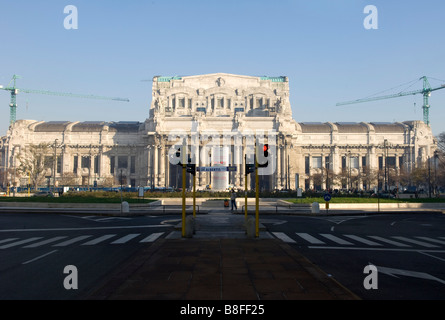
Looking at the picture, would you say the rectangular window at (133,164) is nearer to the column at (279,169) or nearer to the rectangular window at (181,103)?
the rectangular window at (181,103)

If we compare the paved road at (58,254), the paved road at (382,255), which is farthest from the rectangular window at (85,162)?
the paved road at (382,255)

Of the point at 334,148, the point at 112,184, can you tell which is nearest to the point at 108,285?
the point at 112,184

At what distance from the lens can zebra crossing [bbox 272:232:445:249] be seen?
19422mm

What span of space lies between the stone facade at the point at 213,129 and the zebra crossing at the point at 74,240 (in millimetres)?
101415

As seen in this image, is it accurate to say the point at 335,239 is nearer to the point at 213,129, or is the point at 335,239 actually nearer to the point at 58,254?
the point at 58,254

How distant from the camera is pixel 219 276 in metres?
11.2

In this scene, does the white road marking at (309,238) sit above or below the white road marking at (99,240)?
below

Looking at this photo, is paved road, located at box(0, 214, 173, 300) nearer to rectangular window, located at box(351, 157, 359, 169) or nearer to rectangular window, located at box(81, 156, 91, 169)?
rectangular window, located at box(81, 156, 91, 169)

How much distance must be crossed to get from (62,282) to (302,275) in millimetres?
6716

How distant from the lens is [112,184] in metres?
119

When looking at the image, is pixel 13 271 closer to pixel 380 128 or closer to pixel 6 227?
pixel 6 227

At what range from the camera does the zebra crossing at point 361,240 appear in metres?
19.4

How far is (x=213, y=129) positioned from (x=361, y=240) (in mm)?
103944

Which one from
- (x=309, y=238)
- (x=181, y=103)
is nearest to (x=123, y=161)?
(x=181, y=103)
